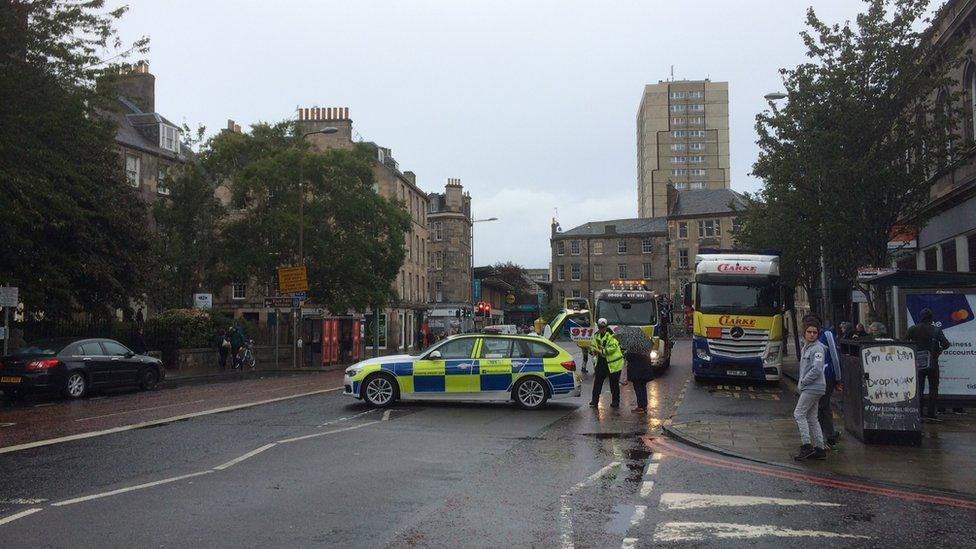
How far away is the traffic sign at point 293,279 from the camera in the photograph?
3369 centimetres

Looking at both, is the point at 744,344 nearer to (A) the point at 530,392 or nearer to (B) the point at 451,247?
(A) the point at 530,392

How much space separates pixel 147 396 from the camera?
64.1 ft

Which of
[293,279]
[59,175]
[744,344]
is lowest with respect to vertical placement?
[744,344]

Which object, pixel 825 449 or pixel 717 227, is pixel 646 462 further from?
pixel 717 227

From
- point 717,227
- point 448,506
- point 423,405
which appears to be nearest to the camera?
point 448,506

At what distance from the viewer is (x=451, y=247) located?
8325 cm

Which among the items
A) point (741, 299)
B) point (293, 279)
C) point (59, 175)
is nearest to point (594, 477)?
point (741, 299)

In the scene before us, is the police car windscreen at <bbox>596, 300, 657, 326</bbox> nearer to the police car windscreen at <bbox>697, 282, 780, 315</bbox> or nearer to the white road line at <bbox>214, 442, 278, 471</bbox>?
the police car windscreen at <bbox>697, 282, 780, 315</bbox>

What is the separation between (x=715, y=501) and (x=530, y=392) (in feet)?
26.4

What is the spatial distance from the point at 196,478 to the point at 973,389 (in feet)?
41.3

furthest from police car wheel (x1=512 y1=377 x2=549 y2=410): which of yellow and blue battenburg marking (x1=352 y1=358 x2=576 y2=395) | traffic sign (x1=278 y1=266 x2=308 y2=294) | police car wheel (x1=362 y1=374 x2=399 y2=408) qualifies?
traffic sign (x1=278 y1=266 x2=308 y2=294)

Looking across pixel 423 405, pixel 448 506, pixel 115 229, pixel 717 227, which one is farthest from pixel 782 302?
pixel 717 227

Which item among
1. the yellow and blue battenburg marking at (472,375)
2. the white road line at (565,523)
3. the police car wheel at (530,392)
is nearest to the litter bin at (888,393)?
the white road line at (565,523)

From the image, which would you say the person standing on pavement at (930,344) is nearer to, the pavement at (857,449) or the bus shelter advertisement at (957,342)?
the pavement at (857,449)
